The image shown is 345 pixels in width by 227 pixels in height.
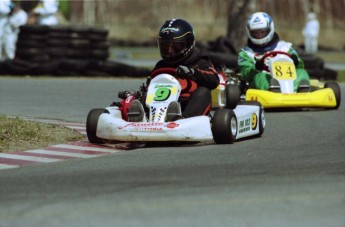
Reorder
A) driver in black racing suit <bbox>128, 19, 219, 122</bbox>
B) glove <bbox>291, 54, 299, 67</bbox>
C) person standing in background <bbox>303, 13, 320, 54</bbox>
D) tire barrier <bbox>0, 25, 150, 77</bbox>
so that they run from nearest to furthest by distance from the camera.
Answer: driver in black racing suit <bbox>128, 19, 219, 122</bbox>, glove <bbox>291, 54, 299, 67</bbox>, tire barrier <bbox>0, 25, 150, 77</bbox>, person standing in background <bbox>303, 13, 320, 54</bbox>

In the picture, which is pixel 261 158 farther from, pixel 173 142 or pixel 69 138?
Answer: pixel 69 138

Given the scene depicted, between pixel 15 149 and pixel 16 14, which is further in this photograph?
pixel 16 14

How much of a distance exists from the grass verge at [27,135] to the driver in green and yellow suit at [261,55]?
376cm

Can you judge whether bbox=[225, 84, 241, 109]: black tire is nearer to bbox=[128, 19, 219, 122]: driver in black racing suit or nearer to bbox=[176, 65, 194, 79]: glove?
bbox=[128, 19, 219, 122]: driver in black racing suit

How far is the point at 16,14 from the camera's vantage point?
75.3ft

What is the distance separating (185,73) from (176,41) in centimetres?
48

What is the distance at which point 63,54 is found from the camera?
1928 cm

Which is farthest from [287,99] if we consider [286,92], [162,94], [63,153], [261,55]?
[63,153]

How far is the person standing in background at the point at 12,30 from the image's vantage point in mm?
22266

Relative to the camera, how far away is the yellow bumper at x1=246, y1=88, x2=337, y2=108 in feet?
42.0

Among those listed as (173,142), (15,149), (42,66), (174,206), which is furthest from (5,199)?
(42,66)

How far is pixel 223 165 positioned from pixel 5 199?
188cm

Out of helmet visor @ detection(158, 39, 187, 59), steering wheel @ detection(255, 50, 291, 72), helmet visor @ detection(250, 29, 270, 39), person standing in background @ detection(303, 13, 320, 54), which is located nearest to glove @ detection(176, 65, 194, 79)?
helmet visor @ detection(158, 39, 187, 59)

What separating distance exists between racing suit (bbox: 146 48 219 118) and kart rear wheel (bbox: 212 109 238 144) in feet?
1.35
